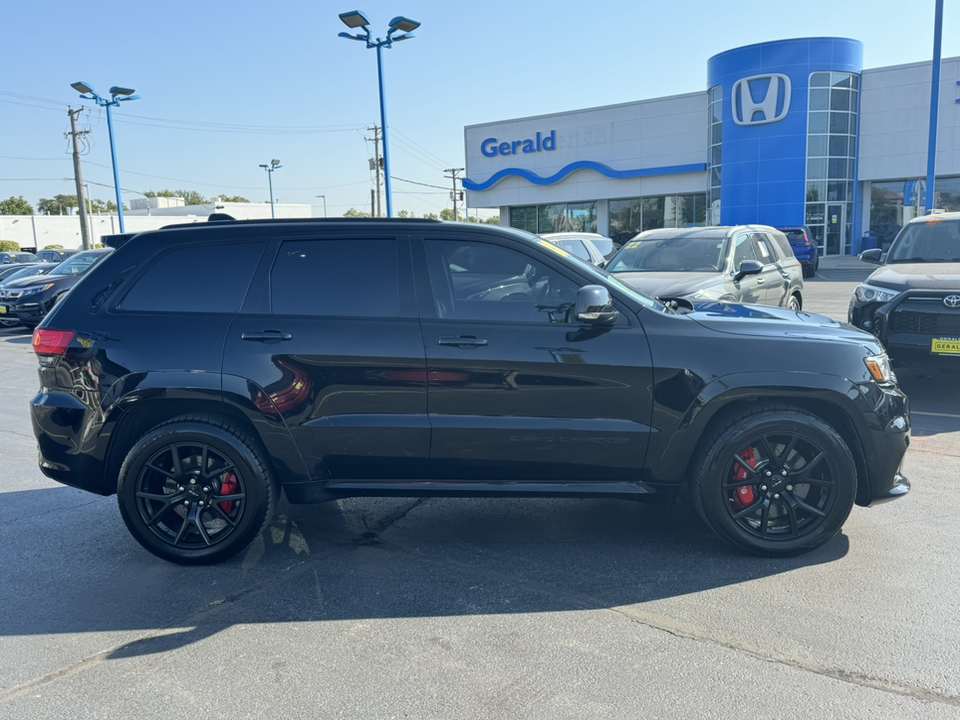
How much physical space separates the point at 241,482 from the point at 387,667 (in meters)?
1.47

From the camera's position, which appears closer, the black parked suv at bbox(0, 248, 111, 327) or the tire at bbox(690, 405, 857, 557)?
the tire at bbox(690, 405, 857, 557)

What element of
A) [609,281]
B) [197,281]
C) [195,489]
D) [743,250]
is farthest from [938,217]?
Result: [195,489]

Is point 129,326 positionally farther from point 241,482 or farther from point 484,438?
point 484,438

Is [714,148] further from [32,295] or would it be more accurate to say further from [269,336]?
[269,336]

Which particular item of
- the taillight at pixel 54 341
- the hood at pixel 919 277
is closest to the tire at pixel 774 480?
the taillight at pixel 54 341

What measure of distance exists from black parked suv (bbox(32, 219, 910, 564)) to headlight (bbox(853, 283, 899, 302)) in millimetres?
4105

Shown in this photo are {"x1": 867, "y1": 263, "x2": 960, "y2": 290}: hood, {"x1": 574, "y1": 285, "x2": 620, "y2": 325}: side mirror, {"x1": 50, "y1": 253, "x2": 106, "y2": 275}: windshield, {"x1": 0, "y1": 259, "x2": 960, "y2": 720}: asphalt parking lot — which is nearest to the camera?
{"x1": 0, "y1": 259, "x2": 960, "y2": 720}: asphalt parking lot

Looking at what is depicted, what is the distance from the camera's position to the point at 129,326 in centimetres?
412

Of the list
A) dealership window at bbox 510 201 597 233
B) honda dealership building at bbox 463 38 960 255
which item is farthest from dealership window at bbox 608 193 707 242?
dealership window at bbox 510 201 597 233

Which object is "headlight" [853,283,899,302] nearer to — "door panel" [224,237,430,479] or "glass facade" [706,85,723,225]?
"door panel" [224,237,430,479]

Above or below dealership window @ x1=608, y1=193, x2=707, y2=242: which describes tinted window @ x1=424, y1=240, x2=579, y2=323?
below

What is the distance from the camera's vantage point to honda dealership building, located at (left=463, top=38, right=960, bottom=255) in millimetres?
31938

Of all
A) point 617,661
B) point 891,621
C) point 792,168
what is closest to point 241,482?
point 617,661

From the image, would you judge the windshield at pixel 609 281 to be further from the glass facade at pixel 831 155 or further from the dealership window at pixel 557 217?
the dealership window at pixel 557 217
